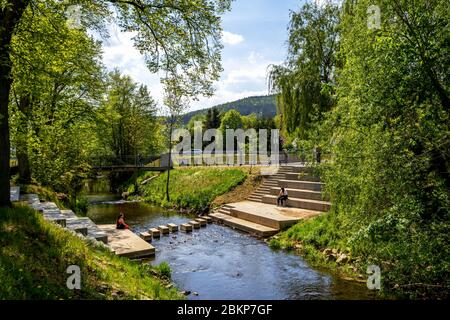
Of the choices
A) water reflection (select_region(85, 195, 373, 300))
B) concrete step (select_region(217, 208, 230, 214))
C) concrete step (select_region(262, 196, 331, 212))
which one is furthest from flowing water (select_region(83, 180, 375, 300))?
concrete step (select_region(262, 196, 331, 212))

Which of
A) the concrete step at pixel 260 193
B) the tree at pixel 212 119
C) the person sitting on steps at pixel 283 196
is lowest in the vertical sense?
the concrete step at pixel 260 193

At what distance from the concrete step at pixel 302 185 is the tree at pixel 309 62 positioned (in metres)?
2.82

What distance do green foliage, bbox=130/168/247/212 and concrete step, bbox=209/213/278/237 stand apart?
360cm

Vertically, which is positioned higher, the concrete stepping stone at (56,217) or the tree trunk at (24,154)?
the tree trunk at (24,154)

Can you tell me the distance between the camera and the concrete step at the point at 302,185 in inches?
700

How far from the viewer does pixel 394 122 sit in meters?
7.00

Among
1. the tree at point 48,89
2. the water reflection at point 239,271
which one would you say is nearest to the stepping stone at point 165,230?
the water reflection at point 239,271

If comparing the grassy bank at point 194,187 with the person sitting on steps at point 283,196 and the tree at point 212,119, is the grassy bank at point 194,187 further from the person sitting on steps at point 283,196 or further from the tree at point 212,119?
the tree at point 212,119

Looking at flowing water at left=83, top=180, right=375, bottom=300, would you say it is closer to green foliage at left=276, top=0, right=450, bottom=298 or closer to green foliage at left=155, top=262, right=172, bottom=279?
green foliage at left=155, top=262, right=172, bottom=279

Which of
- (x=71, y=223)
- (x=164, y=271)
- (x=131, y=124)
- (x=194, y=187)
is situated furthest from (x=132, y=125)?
(x=164, y=271)

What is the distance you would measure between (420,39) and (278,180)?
604 inches

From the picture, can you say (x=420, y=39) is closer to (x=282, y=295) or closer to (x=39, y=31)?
(x=282, y=295)

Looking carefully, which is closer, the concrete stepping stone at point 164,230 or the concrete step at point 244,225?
the concrete step at point 244,225
